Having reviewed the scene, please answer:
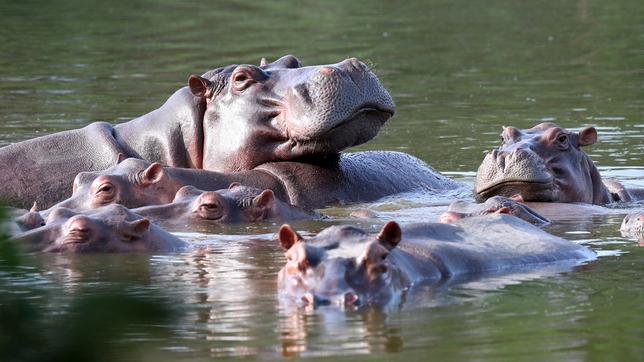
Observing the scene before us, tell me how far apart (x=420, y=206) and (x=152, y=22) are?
59.5 ft

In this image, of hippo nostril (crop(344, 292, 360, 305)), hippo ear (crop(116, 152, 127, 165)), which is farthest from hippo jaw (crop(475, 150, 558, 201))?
hippo nostril (crop(344, 292, 360, 305))

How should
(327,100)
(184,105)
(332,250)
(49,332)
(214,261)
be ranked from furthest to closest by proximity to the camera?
1. (184,105)
2. (327,100)
3. (214,261)
4. (332,250)
5. (49,332)

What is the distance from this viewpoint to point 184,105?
8.63m

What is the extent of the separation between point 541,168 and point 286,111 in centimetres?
159

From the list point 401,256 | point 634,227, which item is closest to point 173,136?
point 634,227

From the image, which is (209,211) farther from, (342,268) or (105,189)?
(342,268)

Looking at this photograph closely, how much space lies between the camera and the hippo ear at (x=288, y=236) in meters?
4.38

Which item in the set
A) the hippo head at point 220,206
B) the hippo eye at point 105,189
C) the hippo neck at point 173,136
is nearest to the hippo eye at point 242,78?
the hippo neck at point 173,136

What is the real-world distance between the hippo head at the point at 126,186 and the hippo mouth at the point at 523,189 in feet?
6.18

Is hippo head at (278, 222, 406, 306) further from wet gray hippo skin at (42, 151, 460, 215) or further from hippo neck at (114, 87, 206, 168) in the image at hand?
hippo neck at (114, 87, 206, 168)

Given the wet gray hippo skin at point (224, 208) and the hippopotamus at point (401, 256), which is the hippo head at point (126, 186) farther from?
the hippopotamus at point (401, 256)

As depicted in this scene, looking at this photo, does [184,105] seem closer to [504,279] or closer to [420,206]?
[420,206]

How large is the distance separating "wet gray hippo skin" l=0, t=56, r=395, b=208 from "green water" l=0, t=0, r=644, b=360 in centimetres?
57

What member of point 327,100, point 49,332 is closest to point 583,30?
point 327,100
